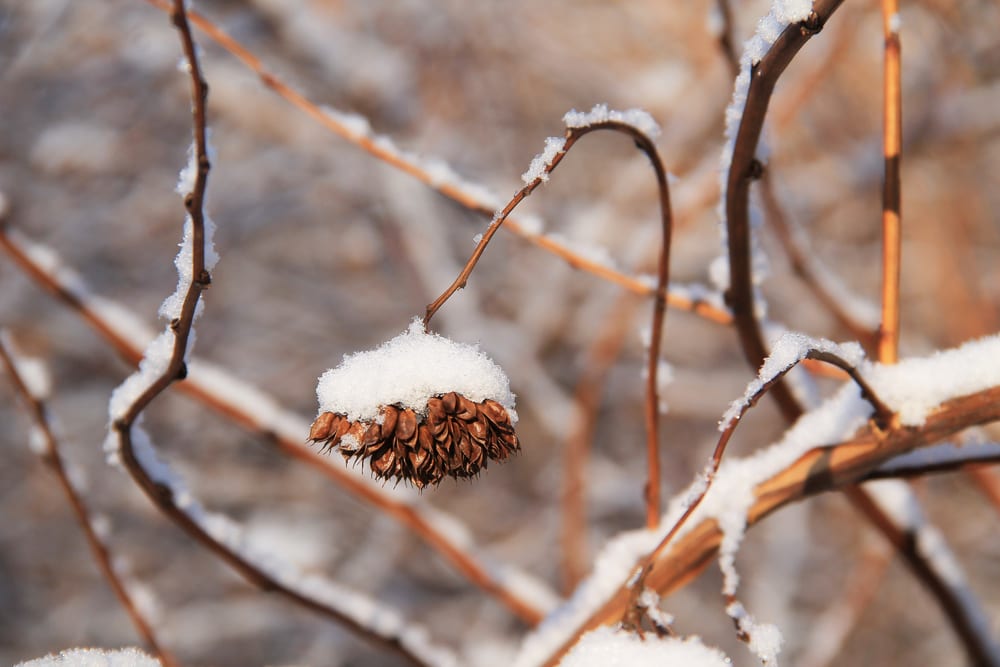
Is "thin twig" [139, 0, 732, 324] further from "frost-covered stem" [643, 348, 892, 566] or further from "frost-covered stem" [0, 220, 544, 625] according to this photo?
"frost-covered stem" [0, 220, 544, 625]

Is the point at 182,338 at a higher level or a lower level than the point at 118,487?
lower

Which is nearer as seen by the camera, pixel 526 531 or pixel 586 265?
pixel 586 265

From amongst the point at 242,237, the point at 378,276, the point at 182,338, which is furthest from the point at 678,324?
the point at 182,338

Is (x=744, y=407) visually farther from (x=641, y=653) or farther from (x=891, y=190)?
(x=891, y=190)

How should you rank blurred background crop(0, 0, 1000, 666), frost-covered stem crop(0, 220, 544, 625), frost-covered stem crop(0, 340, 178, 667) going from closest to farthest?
frost-covered stem crop(0, 340, 178, 667) → frost-covered stem crop(0, 220, 544, 625) → blurred background crop(0, 0, 1000, 666)

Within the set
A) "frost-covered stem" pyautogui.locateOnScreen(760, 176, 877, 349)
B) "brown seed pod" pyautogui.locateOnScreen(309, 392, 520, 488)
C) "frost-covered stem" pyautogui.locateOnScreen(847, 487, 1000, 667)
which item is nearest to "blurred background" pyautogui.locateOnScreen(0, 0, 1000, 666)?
"frost-covered stem" pyautogui.locateOnScreen(760, 176, 877, 349)

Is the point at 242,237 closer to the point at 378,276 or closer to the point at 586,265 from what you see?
the point at 378,276

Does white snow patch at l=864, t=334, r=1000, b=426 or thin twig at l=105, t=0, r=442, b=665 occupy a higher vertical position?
white snow patch at l=864, t=334, r=1000, b=426

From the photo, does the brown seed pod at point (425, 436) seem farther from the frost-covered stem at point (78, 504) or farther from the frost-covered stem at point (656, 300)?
the frost-covered stem at point (78, 504)
